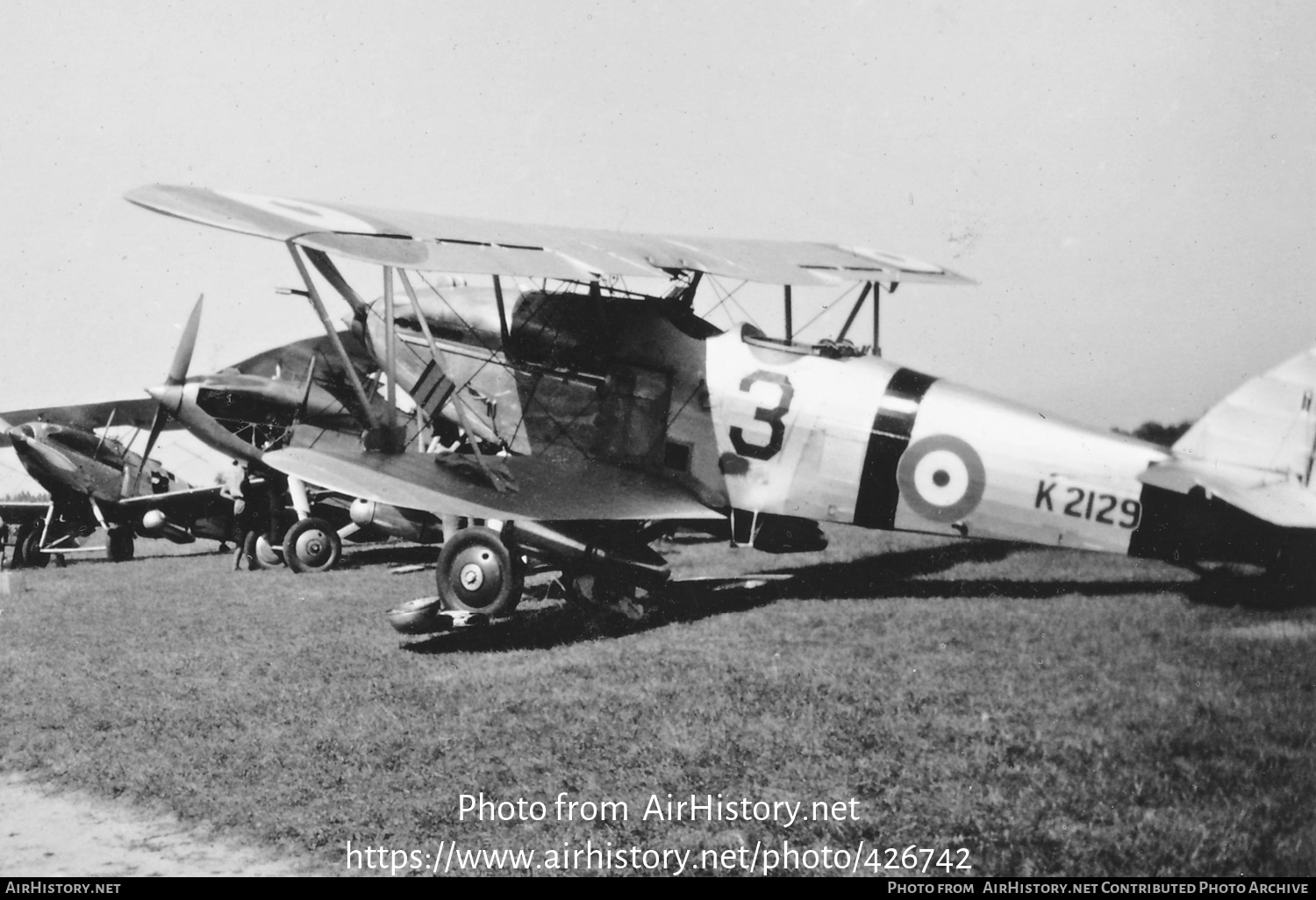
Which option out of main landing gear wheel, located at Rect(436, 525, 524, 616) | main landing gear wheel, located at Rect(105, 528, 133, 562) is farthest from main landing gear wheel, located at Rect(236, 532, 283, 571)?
main landing gear wheel, located at Rect(436, 525, 524, 616)

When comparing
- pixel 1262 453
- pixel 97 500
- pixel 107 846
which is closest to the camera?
pixel 107 846

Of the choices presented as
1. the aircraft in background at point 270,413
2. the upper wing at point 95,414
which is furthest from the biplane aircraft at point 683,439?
the upper wing at point 95,414

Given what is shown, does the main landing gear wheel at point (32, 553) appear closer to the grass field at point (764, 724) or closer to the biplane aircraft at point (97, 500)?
the biplane aircraft at point (97, 500)

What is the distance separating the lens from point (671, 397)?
8258mm

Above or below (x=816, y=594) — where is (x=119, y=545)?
below

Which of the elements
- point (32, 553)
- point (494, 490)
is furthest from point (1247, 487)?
point (32, 553)

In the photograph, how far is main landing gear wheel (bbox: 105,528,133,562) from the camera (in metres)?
17.3

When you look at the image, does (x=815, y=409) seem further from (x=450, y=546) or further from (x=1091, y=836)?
(x=1091, y=836)

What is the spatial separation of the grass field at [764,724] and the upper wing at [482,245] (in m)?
2.66

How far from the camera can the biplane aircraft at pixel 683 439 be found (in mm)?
6480

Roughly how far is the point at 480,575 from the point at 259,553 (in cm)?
827

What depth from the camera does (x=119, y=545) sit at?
686 inches

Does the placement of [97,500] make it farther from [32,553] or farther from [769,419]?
[769,419]

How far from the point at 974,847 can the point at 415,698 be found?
3301 millimetres
